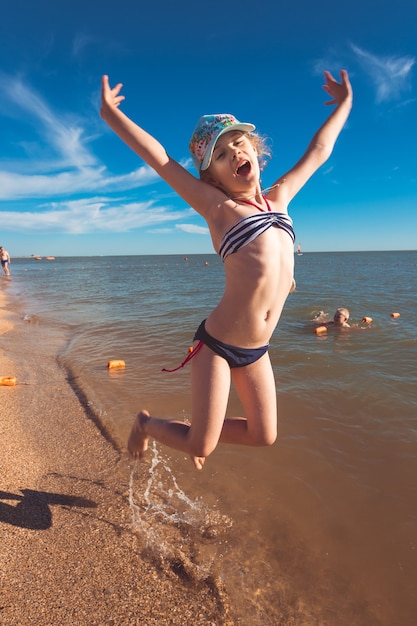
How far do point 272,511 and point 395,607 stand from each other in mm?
1028

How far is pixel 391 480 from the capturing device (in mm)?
3455

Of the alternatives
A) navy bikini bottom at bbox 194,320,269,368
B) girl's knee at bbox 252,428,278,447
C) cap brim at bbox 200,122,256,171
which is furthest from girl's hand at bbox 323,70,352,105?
girl's knee at bbox 252,428,278,447

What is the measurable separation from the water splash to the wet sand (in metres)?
0.07

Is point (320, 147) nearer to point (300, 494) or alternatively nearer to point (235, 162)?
point (235, 162)

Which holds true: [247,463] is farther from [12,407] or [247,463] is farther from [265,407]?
[12,407]

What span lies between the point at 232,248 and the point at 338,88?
175cm

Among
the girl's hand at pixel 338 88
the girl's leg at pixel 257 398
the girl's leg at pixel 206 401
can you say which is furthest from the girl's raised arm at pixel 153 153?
the girl's hand at pixel 338 88

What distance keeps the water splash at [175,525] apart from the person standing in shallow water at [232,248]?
755mm

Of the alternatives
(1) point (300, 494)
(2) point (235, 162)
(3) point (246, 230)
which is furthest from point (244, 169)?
(1) point (300, 494)

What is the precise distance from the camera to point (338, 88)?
9.16 feet

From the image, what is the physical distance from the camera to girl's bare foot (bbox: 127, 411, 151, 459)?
2.81 meters

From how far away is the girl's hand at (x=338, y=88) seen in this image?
2.75 meters

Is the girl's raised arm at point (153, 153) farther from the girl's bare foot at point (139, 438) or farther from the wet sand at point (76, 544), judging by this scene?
the wet sand at point (76, 544)

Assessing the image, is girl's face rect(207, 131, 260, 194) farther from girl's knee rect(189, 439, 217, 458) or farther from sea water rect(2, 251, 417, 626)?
sea water rect(2, 251, 417, 626)
